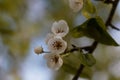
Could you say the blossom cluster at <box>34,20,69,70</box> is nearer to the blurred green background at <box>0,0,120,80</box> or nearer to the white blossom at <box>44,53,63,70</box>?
the white blossom at <box>44,53,63,70</box>

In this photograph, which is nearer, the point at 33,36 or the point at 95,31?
the point at 95,31

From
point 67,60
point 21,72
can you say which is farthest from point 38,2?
point 67,60

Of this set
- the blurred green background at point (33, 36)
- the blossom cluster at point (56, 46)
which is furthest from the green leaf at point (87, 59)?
the blurred green background at point (33, 36)

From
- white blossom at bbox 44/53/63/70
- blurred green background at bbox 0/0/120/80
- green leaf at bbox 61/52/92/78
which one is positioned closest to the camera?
white blossom at bbox 44/53/63/70

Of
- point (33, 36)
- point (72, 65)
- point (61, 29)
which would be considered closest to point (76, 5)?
point (61, 29)

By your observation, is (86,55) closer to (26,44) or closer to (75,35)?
(75,35)

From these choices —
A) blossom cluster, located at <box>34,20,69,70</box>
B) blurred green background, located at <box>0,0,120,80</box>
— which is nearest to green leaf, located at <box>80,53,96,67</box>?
blossom cluster, located at <box>34,20,69,70</box>

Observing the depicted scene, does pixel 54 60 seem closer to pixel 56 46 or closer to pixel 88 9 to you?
pixel 56 46

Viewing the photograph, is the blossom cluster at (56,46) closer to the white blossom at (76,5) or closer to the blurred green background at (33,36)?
the white blossom at (76,5)
